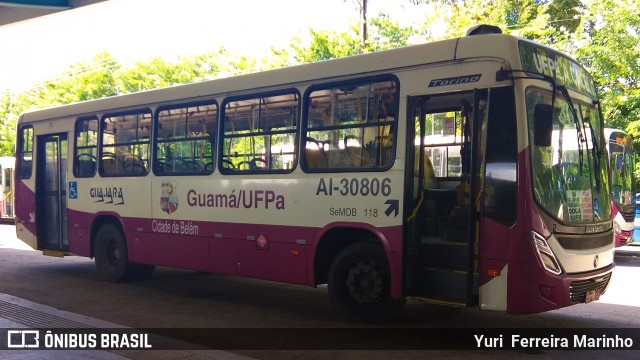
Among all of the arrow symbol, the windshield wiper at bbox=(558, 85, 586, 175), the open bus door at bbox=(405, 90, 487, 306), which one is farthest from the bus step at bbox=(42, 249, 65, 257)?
the windshield wiper at bbox=(558, 85, 586, 175)

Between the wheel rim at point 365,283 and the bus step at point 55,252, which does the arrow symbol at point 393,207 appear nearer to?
the wheel rim at point 365,283

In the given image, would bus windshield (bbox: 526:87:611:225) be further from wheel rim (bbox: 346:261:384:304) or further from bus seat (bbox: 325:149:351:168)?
bus seat (bbox: 325:149:351:168)

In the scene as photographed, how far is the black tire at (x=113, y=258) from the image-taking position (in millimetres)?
A: 10711

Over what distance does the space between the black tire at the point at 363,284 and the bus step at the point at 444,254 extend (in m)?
0.51

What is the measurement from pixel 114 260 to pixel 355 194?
5.78m

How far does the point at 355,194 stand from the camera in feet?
23.8

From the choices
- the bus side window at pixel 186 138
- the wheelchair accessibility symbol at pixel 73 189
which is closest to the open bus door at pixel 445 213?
the bus side window at pixel 186 138

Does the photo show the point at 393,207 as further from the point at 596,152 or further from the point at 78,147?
the point at 78,147

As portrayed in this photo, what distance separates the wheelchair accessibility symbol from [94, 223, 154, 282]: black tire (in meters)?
0.93

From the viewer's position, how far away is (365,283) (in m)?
7.30

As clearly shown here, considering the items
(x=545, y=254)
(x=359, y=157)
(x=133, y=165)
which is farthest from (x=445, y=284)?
(x=133, y=165)

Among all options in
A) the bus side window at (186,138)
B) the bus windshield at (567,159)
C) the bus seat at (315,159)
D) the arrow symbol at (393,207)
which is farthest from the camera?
the bus side window at (186,138)

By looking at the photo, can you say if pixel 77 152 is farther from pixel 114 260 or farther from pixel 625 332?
pixel 625 332

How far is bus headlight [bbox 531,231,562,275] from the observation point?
589 centimetres
